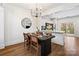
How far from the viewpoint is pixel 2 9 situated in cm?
166

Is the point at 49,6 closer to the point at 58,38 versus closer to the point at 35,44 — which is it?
the point at 58,38

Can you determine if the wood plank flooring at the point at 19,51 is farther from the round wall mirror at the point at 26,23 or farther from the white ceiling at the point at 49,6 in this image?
the white ceiling at the point at 49,6

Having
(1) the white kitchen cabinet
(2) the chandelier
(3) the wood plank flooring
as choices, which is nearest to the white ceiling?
(2) the chandelier

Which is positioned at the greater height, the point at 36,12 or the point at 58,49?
the point at 36,12

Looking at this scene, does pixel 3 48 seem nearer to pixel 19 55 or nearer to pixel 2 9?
pixel 19 55

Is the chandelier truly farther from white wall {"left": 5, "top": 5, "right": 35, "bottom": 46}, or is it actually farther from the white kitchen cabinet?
the white kitchen cabinet

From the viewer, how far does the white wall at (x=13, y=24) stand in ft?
5.63

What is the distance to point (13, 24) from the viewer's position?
174cm

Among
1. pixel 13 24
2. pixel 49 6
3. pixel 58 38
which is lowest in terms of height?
pixel 58 38

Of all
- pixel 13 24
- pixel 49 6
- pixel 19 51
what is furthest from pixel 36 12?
pixel 19 51

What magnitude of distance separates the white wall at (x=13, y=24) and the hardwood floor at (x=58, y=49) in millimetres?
137

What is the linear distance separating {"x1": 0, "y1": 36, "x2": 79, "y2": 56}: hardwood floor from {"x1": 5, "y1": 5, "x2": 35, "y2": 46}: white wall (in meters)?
0.14

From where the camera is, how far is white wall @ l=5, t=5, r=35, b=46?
1.71 metres

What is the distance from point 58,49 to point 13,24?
44.5 inches
